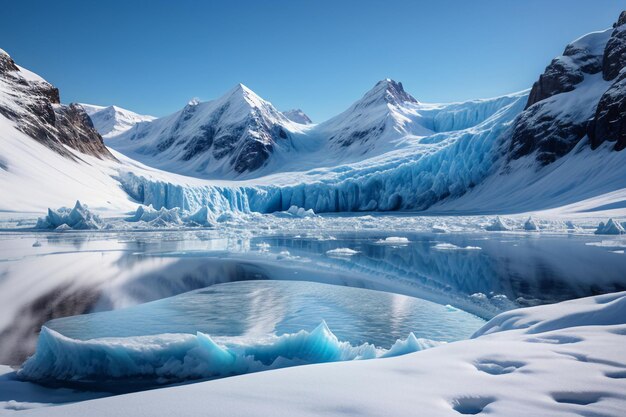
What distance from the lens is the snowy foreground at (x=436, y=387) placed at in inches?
89.8

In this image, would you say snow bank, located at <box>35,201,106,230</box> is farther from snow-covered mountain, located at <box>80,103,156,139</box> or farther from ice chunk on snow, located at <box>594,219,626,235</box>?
snow-covered mountain, located at <box>80,103,156,139</box>

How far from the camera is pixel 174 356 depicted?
171 inches

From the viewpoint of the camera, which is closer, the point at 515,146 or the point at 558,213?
the point at 558,213

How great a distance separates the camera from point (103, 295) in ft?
26.7

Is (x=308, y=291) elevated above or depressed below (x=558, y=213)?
below

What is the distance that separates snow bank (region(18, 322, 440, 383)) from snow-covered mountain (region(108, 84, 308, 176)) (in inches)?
3381

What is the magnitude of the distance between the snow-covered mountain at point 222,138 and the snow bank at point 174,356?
8588 centimetres

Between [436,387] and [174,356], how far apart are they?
9.10ft

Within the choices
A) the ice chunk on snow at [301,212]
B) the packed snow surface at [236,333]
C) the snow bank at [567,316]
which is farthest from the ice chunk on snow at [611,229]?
the ice chunk on snow at [301,212]

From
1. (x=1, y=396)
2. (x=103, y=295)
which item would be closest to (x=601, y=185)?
(x=103, y=295)

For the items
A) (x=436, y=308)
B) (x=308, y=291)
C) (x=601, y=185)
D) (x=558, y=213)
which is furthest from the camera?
(x=601, y=185)

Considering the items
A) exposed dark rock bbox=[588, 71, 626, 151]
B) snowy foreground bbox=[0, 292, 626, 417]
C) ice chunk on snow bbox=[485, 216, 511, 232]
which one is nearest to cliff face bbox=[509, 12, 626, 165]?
exposed dark rock bbox=[588, 71, 626, 151]

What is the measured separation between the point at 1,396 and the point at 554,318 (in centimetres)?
504

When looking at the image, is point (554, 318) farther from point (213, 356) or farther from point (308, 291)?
point (308, 291)
